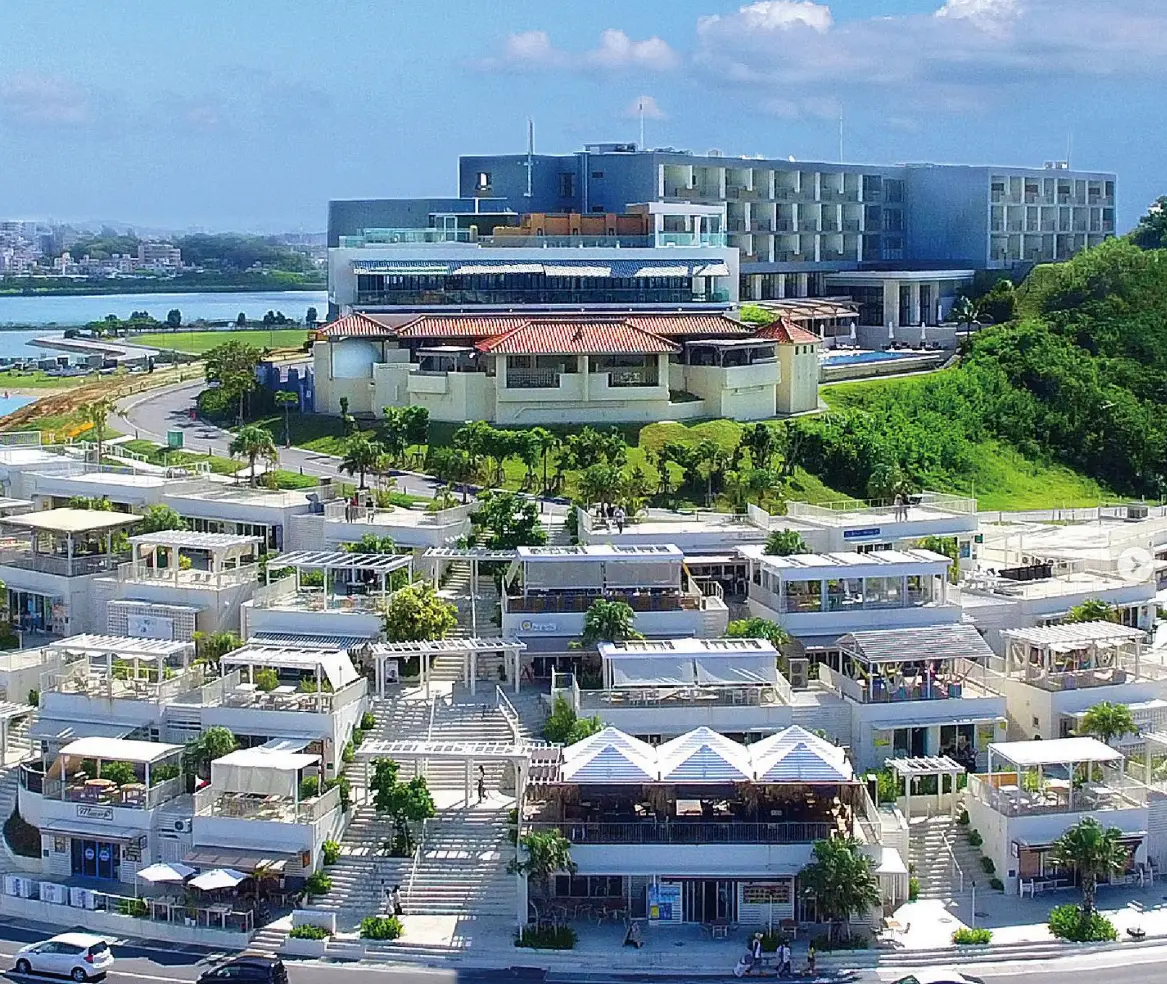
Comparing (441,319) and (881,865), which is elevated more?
(441,319)

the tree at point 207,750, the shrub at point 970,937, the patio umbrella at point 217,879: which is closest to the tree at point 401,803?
the patio umbrella at point 217,879

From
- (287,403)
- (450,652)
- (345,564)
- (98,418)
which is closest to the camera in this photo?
(450,652)

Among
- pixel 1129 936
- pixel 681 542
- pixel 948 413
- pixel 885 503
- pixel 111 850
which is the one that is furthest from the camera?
pixel 948 413

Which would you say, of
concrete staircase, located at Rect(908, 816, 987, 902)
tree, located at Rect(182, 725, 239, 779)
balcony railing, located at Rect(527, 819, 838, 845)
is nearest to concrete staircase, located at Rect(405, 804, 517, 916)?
balcony railing, located at Rect(527, 819, 838, 845)

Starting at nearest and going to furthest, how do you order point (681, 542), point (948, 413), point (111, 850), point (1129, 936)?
point (1129, 936)
point (111, 850)
point (681, 542)
point (948, 413)

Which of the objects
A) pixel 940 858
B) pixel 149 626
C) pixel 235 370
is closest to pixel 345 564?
pixel 149 626

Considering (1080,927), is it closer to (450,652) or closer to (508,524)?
(450,652)

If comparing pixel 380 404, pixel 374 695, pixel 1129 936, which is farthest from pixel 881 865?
pixel 380 404

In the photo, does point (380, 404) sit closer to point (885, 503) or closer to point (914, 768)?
point (885, 503)
